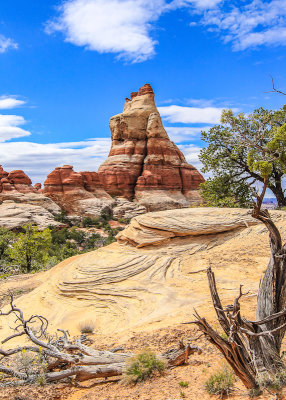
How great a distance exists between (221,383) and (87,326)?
16.1 ft

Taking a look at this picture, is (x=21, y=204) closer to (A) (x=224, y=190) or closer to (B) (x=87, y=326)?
(A) (x=224, y=190)

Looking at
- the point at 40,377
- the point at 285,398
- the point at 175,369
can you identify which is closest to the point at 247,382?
the point at 285,398

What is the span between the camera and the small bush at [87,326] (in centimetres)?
839

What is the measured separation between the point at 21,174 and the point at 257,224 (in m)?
50.1

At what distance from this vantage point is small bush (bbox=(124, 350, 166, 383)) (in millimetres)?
5230

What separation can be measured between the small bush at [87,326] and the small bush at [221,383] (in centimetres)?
459

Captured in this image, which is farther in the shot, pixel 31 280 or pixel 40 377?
pixel 31 280

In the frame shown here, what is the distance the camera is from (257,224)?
460 inches

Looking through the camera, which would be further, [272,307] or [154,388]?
[154,388]

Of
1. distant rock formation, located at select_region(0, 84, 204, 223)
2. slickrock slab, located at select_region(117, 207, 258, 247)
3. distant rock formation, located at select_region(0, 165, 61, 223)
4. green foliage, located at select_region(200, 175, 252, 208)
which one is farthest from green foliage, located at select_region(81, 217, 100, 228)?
slickrock slab, located at select_region(117, 207, 258, 247)

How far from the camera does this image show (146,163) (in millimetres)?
62750

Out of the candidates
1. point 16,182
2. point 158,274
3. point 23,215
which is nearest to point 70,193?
point 16,182

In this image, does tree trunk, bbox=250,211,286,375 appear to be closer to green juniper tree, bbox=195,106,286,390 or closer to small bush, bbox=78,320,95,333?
green juniper tree, bbox=195,106,286,390

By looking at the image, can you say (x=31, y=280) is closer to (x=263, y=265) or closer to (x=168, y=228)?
(x=168, y=228)
